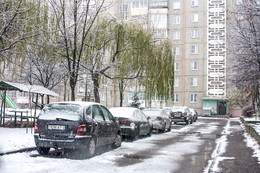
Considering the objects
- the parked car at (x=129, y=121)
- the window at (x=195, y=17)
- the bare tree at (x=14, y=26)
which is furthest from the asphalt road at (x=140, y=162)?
the window at (x=195, y=17)

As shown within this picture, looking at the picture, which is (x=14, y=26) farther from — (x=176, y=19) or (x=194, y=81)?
(x=176, y=19)

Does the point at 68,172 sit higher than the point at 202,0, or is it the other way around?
the point at 202,0

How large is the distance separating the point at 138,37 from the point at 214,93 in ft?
128

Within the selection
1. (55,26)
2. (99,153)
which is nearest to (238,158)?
(99,153)

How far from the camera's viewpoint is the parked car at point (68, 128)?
31.0ft

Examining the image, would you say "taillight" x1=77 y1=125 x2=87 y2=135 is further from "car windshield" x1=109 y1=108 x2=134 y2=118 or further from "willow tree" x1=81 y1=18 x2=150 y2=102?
"willow tree" x1=81 y1=18 x2=150 y2=102

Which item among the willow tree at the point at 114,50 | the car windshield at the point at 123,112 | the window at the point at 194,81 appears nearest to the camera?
the car windshield at the point at 123,112

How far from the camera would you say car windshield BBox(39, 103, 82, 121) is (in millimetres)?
9664

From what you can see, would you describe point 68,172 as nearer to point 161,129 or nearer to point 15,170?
point 15,170

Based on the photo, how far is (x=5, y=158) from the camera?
888 centimetres

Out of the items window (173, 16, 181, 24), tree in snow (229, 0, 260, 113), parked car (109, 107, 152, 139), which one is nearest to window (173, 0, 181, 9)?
window (173, 16, 181, 24)

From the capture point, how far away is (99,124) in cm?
1056

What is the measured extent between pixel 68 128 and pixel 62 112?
61 centimetres

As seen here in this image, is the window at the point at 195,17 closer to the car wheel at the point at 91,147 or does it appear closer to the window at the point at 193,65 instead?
the window at the point at 193,65
